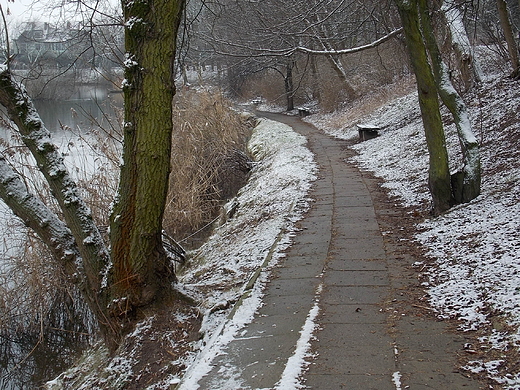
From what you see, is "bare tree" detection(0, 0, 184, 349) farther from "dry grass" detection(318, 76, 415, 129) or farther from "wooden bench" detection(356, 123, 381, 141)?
"dry grass" detection(318, 76, 415, 129)

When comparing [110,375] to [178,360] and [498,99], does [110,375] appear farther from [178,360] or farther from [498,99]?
[498,99]

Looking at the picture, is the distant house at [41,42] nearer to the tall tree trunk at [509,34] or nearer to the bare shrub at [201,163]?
the bare shrub at [201,163]

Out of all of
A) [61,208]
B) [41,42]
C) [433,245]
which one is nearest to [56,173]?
[61,208]

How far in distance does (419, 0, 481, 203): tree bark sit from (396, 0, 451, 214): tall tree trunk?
0.22 m

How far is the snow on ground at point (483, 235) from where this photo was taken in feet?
11.7

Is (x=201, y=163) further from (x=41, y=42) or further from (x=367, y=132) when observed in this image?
(x=41, y=42)

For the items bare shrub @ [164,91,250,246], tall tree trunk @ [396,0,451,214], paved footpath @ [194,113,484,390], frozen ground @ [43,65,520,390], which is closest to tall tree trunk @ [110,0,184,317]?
frozen ground @ [43,65,520,390]

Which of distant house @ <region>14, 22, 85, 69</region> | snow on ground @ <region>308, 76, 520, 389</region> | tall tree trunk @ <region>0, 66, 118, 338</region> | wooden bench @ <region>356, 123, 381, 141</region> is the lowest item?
snow on ground @ <region>308, 76, 520, 389</region>

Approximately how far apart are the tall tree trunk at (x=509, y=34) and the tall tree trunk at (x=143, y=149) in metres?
9.28

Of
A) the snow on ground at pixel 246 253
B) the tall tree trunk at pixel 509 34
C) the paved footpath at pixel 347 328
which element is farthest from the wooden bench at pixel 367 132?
the paved footpath at pixel 347 328

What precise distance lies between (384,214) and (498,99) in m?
6.16

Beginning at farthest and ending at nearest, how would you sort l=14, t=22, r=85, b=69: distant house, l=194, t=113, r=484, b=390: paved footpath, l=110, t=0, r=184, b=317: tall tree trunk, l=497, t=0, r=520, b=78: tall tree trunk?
1. l=497, t=0, r=520, b=78: tall tree trunk
2. l=14, t=22, r=85, b=69: distant house
3. l=110, t=0, r=184, b=317: tall tree trunk
4. l=194, t=113, r=484, b=390: paved footpath

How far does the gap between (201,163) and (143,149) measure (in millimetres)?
7624

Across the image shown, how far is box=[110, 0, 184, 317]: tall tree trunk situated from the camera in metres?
4.15
